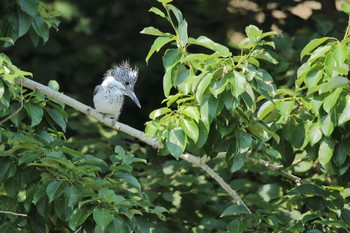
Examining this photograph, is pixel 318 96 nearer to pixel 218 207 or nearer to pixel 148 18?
pixel 218 207

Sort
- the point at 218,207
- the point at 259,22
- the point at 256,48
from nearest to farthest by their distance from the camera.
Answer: the point at 256,48 < the point at 218,207 < the point at 259,22

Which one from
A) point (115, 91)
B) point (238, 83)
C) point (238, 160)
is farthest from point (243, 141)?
point (115, 91)

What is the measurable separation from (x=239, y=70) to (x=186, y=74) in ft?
0.58

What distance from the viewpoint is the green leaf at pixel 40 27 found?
12.9ft

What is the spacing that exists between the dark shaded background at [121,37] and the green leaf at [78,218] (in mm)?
2466

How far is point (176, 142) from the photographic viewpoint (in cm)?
326

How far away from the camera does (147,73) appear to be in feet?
19.1

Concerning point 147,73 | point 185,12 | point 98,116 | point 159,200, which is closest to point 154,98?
point 147,73

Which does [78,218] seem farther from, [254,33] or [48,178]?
[254,33]

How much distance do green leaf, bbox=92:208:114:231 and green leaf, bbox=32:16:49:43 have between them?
918mm

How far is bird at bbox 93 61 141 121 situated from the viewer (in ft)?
14.5

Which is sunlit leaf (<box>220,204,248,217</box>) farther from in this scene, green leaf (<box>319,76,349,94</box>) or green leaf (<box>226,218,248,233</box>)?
green leaf (<box>319,76,349,94</box>)

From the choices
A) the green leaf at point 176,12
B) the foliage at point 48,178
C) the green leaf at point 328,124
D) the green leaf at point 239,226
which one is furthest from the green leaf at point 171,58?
the green leaf at point 239,226

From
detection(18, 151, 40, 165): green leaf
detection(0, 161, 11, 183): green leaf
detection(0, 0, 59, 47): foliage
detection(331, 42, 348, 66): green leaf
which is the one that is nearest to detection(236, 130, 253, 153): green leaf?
detection(331, 42, 348, 66): green leaf
